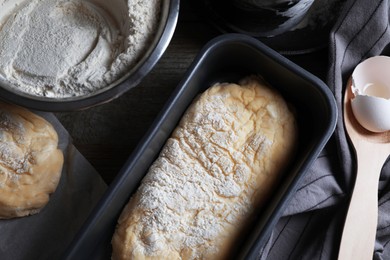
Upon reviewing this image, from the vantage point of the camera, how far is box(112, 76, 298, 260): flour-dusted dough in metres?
0.86

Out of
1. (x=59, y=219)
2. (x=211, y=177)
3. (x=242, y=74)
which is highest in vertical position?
(x=242, y=74)

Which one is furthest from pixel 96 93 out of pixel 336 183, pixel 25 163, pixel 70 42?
pixel 336 183

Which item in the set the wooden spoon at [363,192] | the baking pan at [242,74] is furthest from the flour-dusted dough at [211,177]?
the wooden spoon at [363,192]

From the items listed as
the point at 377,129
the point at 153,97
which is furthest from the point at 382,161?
the point at 153,97

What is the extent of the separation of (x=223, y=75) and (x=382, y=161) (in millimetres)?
311

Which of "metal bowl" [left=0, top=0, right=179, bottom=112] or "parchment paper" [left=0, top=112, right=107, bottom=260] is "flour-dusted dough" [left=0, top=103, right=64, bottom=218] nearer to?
"parchment paper" [left=0, top=112, right=107, bottom=260]

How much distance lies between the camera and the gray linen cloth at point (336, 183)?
943 millimetres

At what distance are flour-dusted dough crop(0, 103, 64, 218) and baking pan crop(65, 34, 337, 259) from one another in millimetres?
127

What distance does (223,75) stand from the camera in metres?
0.99

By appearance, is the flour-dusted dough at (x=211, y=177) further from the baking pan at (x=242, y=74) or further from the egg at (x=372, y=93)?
the egg at (x=372, y=93)

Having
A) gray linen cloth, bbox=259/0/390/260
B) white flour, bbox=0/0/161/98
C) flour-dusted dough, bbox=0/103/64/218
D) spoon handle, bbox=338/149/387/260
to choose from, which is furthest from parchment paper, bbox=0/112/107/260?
spoon handle, bbox=338/149/387/260

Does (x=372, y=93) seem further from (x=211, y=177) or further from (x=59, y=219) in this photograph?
(x=59, y=219)

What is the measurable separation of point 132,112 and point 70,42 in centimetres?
21

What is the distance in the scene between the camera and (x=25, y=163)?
3.04 ft
